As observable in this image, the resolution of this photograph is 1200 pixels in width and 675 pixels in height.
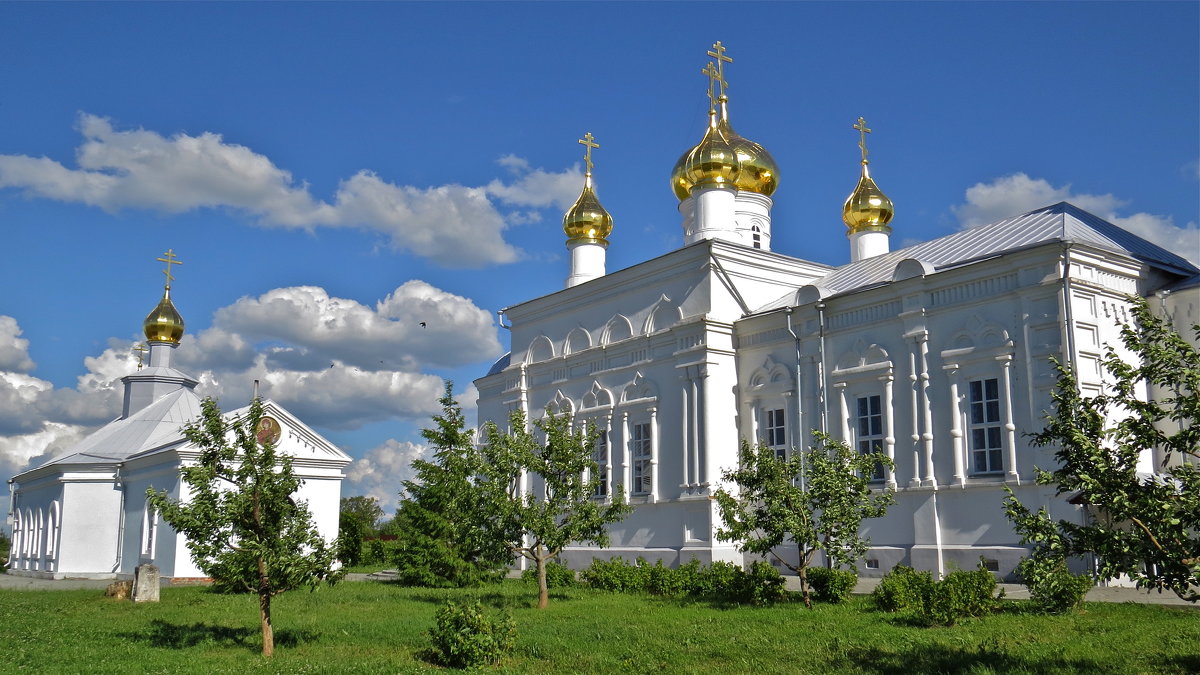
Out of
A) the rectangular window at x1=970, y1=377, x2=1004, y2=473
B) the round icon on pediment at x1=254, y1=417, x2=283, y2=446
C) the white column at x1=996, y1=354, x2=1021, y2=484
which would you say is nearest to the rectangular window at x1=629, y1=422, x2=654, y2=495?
the rectangular window at x1=970, y1=377, x2=1004, y2=473

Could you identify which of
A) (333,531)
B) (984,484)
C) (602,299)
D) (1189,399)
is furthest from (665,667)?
(333,531)

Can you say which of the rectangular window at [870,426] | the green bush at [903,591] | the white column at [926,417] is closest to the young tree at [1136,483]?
the green bush at [903,591]

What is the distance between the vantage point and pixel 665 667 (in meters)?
9.31

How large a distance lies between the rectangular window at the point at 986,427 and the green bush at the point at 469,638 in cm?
891

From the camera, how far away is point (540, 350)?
2511 cm

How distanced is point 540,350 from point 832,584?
12830 millimetres

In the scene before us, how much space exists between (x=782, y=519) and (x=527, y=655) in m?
4.62

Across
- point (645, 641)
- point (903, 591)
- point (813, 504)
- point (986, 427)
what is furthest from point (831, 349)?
point (645, 641)

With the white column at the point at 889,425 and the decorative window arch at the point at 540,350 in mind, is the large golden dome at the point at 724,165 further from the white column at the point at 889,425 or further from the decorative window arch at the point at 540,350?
the white column at the point at 889,425

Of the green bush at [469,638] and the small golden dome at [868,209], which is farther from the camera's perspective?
the small golden dome at [868,209]

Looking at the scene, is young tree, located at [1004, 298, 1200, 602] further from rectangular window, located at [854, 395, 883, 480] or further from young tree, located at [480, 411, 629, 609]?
rectangular window, located at [854, 395, 883, 480]

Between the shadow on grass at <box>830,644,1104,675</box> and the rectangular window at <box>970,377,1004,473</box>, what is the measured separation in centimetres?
656

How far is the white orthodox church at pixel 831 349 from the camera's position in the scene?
49.8ft

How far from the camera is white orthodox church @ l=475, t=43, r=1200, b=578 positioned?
15.2 m
